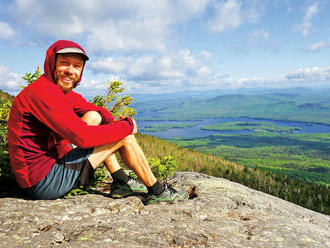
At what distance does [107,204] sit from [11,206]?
148cm

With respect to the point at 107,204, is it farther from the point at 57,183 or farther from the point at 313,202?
the point at 313,202

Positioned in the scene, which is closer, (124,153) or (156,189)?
(124,153)

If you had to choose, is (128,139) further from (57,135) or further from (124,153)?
(57,135)

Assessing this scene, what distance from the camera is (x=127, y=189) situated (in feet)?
15.2

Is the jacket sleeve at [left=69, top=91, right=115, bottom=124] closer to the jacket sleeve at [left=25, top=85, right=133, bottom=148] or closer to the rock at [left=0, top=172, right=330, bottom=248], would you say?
the jacket sleeve at [left=25, top=85, right=133, bottom=148]

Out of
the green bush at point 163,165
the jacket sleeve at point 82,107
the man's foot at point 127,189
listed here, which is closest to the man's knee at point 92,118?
the jacket sleeve at point 82,107

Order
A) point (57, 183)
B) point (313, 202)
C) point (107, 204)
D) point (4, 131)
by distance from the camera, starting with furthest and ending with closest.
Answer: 1. point (313, 202)
2. point (4, 131)
3. point (107, 204)
4. point (57, 183)

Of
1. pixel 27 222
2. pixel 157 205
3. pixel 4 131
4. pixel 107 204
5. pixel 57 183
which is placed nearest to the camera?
pixel 27 222

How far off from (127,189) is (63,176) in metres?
1.37

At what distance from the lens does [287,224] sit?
3.85 m

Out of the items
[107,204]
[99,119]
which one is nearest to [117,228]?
[107,204]

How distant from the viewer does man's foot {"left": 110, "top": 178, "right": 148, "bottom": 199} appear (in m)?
4.57

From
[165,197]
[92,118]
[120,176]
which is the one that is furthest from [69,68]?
[165,197]

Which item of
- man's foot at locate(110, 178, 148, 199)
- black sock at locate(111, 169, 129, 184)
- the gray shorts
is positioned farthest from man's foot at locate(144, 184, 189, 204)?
the gray shorts
